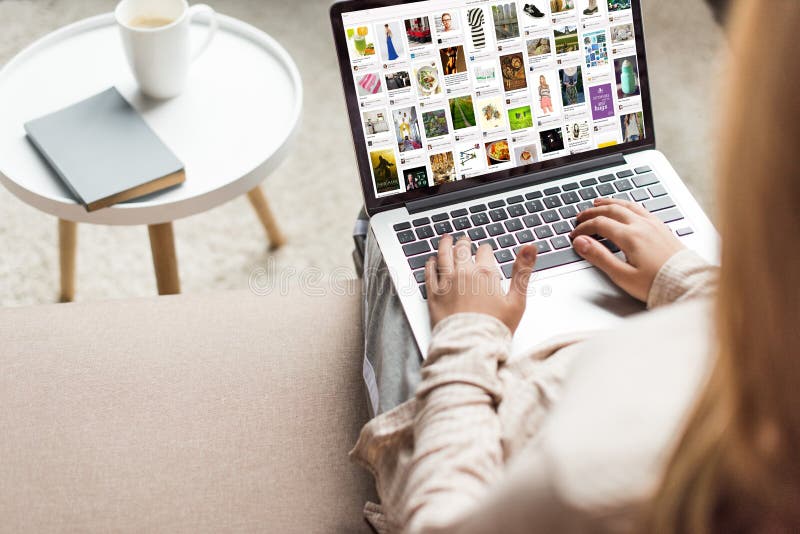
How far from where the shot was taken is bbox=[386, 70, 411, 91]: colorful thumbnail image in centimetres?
86

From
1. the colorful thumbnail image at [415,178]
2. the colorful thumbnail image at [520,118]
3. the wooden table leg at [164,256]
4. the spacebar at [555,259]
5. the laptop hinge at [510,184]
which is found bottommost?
the spacebar at [555,259]

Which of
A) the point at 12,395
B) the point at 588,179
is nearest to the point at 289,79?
the point at 588,179

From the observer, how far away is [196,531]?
2.40ft

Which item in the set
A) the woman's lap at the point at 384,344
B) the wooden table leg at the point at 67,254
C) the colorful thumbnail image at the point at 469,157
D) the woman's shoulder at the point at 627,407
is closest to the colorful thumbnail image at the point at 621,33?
the colorful thumbnail image at the point at 469,157

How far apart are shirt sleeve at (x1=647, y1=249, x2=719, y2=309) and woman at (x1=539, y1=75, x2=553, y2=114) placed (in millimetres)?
252

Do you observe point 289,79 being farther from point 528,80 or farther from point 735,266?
point 735,266

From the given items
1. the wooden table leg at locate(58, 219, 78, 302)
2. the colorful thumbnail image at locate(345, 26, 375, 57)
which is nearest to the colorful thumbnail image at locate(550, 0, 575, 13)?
the colorful thumbnail image at locate(345, 26, 375, 57)

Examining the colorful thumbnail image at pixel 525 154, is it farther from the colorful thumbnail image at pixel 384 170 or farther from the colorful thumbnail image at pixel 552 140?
the colorful thumbnail image at pixel 384 170

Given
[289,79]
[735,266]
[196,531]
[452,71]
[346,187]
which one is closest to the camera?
[735,266]

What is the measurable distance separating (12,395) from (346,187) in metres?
0.94

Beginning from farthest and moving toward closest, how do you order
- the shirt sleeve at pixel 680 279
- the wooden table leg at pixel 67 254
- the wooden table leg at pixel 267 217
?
the wooden table leg at pixel 267 217, the wooden table leg at pixel 67 254, the shirt sleeve at pixel 680 279

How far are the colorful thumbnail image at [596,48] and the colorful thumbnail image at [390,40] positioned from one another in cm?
23

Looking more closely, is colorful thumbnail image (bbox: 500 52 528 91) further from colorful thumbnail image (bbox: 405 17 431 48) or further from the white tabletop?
the white tabletop

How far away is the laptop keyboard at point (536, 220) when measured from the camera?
841 mm
